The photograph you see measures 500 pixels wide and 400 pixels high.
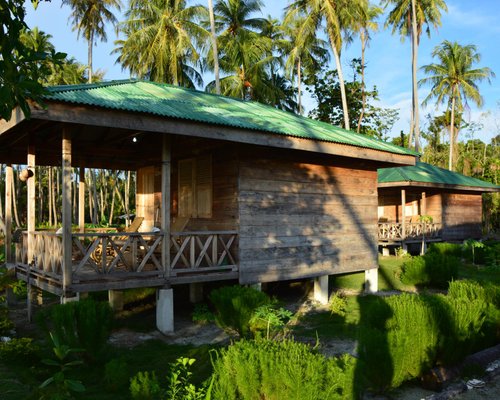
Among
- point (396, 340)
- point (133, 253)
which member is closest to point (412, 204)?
point (133, 253)

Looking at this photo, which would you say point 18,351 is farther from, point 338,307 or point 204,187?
point 338,307

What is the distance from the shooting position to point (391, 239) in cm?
2109

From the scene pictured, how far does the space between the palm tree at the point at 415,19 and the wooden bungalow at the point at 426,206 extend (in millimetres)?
10686

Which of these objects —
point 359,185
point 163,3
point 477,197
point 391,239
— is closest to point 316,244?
point 359,185

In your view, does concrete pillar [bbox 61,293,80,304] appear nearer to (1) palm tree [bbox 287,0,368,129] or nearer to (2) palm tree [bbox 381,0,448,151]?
(1) palm tree [bbox 287,0,368,129]

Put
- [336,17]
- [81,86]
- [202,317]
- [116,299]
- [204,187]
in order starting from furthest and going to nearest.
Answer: [336,17] → [116,299] → [204,187] → [202,317] → [81,86]

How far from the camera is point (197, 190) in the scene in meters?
11.1

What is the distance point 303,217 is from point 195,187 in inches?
110

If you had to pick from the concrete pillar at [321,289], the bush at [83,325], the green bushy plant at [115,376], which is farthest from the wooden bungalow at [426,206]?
the green bushy plant at [115,376]

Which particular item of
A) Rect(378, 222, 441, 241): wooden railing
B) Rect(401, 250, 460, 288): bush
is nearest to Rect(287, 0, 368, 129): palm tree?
Rect(378, 222, 441, 241): wooden railing

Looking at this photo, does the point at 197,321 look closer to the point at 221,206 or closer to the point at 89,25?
the point at 221,206

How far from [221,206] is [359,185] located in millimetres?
4615

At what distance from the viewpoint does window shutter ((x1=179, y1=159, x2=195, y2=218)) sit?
1131cm

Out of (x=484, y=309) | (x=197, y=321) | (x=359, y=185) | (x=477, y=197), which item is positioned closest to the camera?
(x=484, y=309)
